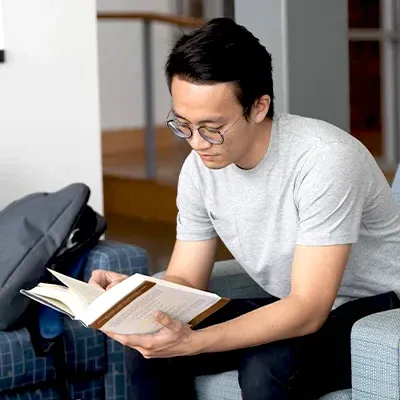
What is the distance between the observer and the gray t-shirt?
6.96 ft

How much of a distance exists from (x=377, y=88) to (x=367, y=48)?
27 cm

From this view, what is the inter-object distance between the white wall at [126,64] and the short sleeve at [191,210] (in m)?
5.29

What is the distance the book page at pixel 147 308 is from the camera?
192 cm

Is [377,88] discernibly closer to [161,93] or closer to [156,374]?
[161,93]

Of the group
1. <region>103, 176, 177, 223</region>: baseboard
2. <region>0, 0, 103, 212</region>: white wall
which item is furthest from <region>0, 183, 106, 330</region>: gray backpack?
<region>103, 176, 177, 223</region>: baseboard

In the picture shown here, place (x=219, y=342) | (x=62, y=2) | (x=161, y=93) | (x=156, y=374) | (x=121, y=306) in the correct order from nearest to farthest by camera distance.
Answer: (x=121, y=306), (x=219, y=342), (x=156, y=374), (x=62, y=2), (x=161, y=93)

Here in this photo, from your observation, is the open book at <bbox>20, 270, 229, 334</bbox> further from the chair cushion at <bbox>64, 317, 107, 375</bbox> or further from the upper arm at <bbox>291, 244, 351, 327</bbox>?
the chair cushion at <bbox>64, 317, 107, 375</bbox>

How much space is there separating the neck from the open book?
1.18ft

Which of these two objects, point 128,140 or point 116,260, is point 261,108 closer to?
point 116,260

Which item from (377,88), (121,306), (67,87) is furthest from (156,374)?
(377,88)

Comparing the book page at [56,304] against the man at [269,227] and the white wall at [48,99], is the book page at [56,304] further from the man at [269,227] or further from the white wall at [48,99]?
the white wall at [48,99]

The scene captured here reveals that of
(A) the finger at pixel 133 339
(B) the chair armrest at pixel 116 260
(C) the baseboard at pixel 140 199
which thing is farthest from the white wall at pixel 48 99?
(C) the baseboard at pixel 140 199

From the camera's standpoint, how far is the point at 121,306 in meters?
1.92

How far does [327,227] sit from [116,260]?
33.0 inches
